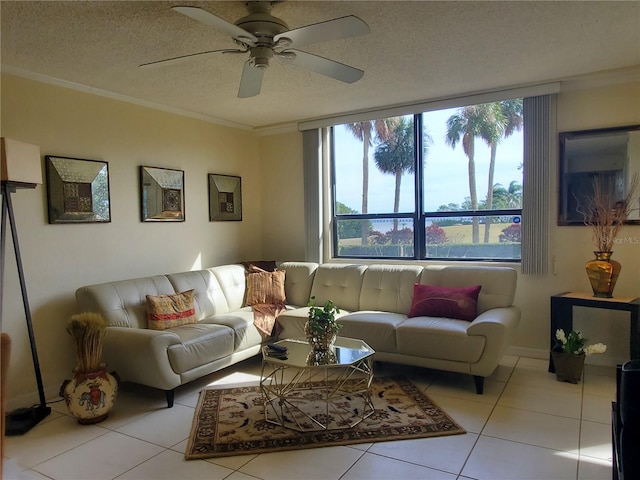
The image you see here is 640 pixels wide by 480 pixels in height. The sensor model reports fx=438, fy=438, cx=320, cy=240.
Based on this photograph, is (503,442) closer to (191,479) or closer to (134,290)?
(191,479)

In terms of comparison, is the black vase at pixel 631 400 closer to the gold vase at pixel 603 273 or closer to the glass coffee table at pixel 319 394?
the glass coffee table at pixel 319 394

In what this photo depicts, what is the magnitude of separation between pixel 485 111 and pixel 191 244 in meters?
3.25

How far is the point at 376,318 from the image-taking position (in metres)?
3.73

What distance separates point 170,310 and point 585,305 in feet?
10.9

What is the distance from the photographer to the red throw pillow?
3.63 m

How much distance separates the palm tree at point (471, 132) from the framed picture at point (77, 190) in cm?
331

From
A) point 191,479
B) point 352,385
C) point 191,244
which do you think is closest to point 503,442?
point 352,385

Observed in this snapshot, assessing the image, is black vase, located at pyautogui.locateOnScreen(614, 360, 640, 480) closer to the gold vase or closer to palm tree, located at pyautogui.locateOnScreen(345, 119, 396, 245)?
the gold vase

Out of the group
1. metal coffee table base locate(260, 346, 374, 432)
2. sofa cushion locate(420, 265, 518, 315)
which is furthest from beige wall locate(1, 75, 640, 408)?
metal coffee table base locate(260, 346, 374, 432)

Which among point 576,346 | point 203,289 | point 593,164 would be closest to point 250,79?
point 203,289

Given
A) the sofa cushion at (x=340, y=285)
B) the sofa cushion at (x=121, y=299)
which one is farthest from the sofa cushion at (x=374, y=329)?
the sofa cushion at (x=121, y=299)

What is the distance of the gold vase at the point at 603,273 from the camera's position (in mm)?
3434

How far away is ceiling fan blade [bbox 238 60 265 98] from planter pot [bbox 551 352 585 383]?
3.04m

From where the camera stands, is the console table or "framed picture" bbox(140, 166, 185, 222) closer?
the console table
